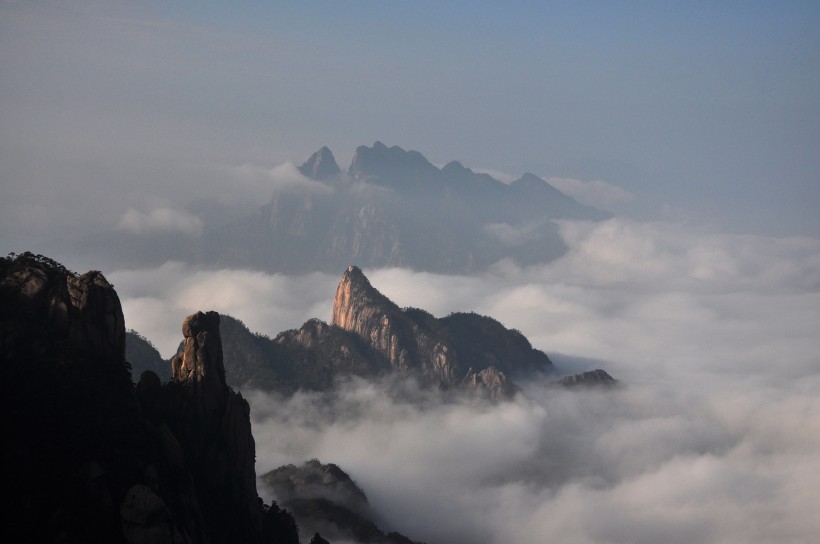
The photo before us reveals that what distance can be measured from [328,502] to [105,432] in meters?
74.1

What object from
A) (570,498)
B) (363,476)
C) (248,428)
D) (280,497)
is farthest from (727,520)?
(248,428)

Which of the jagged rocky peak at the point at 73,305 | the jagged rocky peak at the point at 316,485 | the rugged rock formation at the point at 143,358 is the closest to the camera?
the jagged rocky peak at the point at 73,305

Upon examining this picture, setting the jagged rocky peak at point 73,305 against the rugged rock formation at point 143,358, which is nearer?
the jagged rocky peak at point 73,305

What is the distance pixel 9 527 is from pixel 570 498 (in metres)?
147

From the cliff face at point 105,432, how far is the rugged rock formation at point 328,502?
36.2m

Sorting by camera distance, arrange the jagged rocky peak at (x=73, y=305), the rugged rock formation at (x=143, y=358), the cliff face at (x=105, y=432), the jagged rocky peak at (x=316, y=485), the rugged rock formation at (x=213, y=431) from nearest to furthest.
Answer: the cliff face at (x=105, y=432), the jagged rocky peak at (x=73, y=305), the rugged rock formation at (x=213, y=431), the jagged rocky peak at (x=316, y=485), the rugged rock formation at (x=143, y=358)

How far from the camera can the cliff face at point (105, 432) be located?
6806 cm

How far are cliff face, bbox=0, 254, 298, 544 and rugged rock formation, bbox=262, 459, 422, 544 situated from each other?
36177 millimetres

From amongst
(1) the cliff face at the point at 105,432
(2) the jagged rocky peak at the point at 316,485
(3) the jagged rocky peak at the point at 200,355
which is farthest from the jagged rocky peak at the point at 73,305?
(2) the jagged rocky peak at the point at 316,485

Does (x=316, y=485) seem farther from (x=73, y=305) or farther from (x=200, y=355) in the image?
(x=73, y=305)

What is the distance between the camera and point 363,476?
7357 inches

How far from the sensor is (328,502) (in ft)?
480

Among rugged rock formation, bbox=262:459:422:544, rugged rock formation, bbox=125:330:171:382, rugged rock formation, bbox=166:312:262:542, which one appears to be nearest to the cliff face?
rugged rock formation, bbox=166:312:262:542

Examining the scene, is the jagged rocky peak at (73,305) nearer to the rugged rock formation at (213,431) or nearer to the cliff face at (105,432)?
the cliff face at (105,432)
